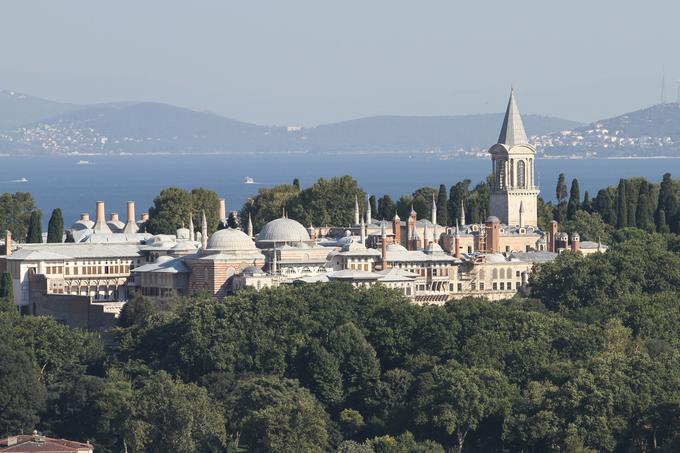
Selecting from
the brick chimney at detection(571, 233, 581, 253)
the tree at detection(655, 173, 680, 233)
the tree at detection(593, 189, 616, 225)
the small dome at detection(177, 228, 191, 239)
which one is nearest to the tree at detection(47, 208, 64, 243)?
the small dome at detection(177, 228, 191, 239)

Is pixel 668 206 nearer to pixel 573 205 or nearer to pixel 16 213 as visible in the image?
pixel 573 205

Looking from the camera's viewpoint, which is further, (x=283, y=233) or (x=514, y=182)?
(x=514, y=182)

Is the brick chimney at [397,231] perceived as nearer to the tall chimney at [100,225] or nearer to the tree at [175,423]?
the tall chimney at [100,225]

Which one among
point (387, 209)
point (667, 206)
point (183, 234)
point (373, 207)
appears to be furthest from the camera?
point (373, 207)

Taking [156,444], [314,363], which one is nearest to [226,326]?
[314,363]

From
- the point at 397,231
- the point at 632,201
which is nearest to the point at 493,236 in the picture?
the point at 397,231

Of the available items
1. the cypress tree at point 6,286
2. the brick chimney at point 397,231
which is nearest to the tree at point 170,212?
the brick chimney at point 397,231

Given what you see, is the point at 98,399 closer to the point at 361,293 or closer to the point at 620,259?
the point at 361,293

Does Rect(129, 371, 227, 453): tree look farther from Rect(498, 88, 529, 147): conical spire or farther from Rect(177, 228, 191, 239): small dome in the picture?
Rect(498, 88, 529, 147): conical spire

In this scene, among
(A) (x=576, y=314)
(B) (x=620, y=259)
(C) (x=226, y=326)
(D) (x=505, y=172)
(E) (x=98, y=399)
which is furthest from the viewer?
(D) (x=505, y=172)
